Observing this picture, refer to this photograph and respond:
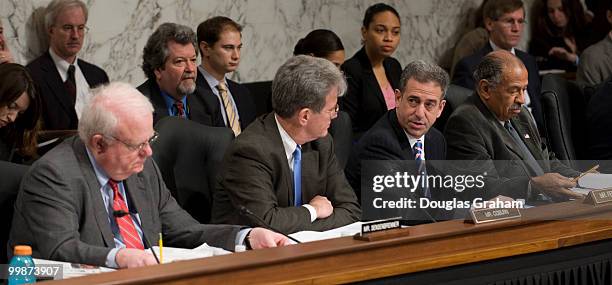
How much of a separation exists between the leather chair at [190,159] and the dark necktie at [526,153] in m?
1.39

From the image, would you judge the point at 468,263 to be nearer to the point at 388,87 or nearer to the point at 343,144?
the point at 343,144

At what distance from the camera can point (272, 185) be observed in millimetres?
4363

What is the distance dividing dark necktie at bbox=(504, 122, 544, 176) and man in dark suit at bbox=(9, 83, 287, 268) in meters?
1.77

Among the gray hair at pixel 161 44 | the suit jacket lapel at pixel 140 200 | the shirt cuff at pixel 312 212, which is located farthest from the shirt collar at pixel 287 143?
the gray hair at pixel 161 44

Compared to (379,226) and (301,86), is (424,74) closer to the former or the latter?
(301,86)

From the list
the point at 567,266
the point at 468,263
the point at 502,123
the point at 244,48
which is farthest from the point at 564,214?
the point at 244,48

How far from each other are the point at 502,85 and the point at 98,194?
221 cm

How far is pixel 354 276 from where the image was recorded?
323 centimetres

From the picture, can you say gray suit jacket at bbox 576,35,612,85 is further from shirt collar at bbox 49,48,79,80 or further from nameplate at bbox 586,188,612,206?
nameplate at bbox 586,188,612,206

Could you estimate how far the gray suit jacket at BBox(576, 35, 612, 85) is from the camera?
25.2ft

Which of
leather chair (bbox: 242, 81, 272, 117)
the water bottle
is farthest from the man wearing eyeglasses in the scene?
leather chair (bbox: 242, 81, 272, 117)

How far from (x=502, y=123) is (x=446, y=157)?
0.34 metres

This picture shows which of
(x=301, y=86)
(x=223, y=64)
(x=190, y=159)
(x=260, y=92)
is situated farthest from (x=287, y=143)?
(x=260, y=92)

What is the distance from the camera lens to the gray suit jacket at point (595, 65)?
769 cm
